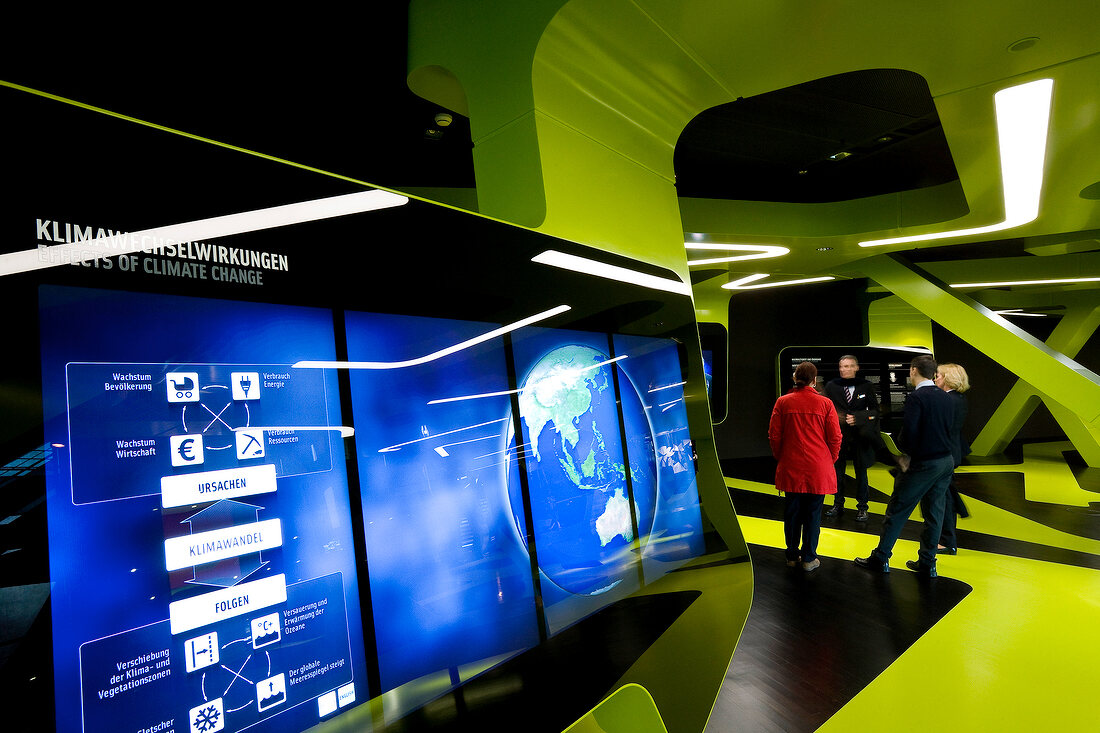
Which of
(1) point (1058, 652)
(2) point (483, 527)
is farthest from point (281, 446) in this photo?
(1) point (1058, 652)

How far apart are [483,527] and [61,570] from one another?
89cm

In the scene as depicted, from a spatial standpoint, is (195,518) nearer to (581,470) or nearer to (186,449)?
(186,449)

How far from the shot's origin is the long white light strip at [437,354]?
4.14 ft

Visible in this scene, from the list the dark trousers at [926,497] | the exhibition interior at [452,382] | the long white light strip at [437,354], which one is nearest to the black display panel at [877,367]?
the exhibition interior at [452,382]

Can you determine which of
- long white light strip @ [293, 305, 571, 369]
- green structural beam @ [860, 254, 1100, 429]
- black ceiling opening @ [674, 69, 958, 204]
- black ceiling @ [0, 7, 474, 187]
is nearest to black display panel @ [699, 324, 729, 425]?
green structural beam @ [860, 254, 1100, 429]

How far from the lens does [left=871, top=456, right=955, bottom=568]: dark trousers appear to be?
13.7 ft

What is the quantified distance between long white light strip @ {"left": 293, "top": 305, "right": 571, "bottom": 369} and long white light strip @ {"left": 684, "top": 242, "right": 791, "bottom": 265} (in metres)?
4.28

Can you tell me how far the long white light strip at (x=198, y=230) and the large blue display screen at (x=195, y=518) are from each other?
0.06m

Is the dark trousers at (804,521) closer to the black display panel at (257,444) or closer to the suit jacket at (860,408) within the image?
the suit jacket at (860,408)

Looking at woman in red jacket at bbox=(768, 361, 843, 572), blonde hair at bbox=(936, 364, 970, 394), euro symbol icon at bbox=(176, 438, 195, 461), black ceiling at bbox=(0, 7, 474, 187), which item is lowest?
woman in red jacket at bbox=(768, 361, 843, 572)

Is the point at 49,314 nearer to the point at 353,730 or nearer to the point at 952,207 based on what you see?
the point at 353,730

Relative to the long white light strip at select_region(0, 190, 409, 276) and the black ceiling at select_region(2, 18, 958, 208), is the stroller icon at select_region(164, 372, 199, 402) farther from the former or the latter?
the black ceiling at select_region(2, 18, 958, 208)

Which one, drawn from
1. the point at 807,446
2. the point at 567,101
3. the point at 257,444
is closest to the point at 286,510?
the point at 257,444

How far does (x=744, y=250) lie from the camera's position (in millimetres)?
6266
